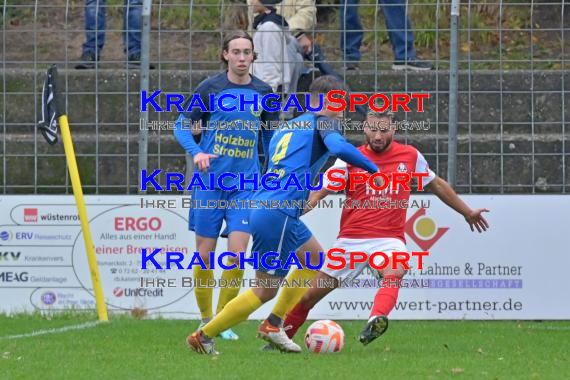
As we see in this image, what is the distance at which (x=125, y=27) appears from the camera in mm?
Result: 13344

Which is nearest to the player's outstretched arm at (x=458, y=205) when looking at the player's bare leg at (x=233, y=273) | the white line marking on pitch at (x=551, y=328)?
the player's bare leg at (x=233, y=273)

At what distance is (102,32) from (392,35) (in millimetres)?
2914

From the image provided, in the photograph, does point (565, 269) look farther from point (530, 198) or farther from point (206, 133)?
point (206, 133)

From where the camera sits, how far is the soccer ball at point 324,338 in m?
9.20

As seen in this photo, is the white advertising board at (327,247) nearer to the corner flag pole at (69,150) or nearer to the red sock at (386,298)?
the corner flag pole at (69,150)

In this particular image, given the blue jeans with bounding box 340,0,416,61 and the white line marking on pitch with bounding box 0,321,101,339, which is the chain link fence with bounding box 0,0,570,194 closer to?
the blue jeans with bounding box 340,0,416,61

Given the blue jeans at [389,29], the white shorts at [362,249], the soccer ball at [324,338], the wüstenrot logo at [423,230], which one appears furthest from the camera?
the blue jeans at [389,29]

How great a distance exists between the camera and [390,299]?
9180 mm

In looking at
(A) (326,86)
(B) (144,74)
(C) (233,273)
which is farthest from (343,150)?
(B) (144,74)

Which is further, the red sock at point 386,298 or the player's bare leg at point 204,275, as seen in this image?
the player's bare leg at point 204,275

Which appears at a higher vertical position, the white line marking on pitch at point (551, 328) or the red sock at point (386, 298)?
the red sock at point (386, 298)

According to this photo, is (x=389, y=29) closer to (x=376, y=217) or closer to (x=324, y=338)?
(x=376, y=217)

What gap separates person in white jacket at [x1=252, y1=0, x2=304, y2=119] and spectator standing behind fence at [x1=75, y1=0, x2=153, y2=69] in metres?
1.19

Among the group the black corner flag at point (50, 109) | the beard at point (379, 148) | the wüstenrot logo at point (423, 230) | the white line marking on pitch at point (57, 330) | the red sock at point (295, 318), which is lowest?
the white line marking on pitch at point (57, 330)
